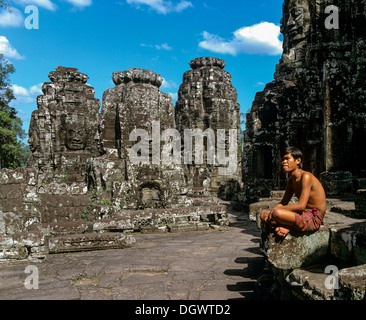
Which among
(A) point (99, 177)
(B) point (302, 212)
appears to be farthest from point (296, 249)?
(A) point (99, 177)

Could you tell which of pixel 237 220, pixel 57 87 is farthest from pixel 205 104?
pixel 237 220

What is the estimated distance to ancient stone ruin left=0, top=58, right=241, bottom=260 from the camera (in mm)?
6297

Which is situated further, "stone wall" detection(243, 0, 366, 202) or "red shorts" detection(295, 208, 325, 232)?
"stone wall" detection(243, 0, 366, 202)

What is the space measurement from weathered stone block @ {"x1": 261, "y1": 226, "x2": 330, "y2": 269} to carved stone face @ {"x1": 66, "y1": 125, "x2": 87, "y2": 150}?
1422 centimetres

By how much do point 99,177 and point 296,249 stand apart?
7212mm

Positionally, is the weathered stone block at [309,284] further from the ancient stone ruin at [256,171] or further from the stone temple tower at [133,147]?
the stone temple tower at [133,147]

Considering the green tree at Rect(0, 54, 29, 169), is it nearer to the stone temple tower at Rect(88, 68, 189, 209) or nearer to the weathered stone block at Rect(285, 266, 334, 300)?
the stone temple tower at Rect(88, 68, 189, 209)

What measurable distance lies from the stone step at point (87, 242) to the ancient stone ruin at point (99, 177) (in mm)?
18

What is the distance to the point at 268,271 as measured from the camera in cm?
400

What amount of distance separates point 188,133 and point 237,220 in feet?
34.4

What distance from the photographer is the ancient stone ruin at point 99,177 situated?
20.7 feet

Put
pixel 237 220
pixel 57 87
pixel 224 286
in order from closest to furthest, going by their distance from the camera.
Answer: pixel 224 286 → pixel 237 220 → pixel 57 87

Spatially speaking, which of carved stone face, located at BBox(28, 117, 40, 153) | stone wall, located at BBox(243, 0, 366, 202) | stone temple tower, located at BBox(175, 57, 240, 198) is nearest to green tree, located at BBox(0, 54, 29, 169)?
carved stone face, located at BBox(28, 117, 40, 153)
